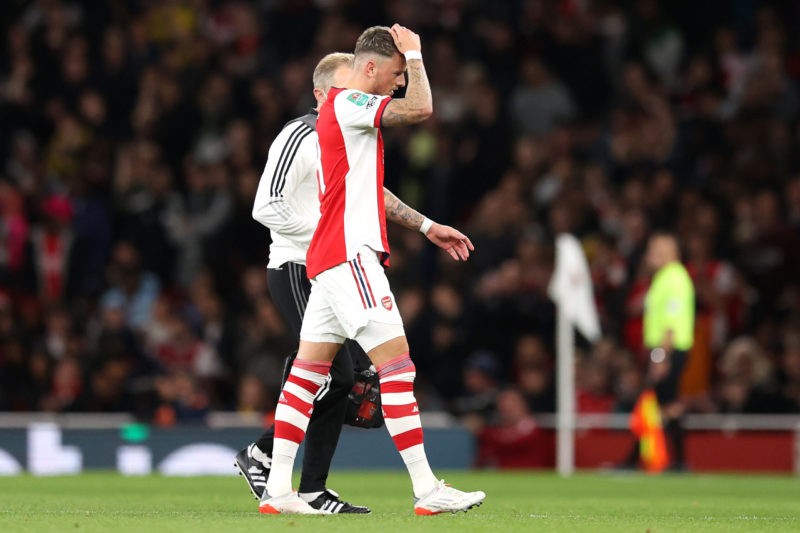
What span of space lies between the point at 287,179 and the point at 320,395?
1.18m

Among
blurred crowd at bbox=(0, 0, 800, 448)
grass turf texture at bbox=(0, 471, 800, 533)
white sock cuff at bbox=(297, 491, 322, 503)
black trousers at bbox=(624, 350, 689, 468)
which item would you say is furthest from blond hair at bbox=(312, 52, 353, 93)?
blurred crowd at bbox=(0, 0, 800, 448)

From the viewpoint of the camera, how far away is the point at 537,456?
15719 millimetres

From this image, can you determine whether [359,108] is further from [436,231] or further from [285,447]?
[285,447]

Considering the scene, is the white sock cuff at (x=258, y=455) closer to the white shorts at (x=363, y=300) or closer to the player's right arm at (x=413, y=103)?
the white shorts at (x=363, y=300)

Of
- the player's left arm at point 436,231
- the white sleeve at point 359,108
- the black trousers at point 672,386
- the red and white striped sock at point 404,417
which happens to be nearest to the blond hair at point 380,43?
the white sleeve at point 359,108

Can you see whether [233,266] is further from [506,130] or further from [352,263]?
[352,263]

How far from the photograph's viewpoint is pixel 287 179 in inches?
334

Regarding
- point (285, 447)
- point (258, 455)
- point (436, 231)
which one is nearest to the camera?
point (285, 447)

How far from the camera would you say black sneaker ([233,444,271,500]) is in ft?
27.6

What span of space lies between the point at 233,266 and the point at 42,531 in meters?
11.1

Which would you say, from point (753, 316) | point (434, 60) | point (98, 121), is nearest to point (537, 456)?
point (753, 316)

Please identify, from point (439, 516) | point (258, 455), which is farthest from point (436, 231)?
point (258, 455)

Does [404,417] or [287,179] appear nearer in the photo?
[404,417]

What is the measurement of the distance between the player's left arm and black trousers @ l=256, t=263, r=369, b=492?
65 cm
